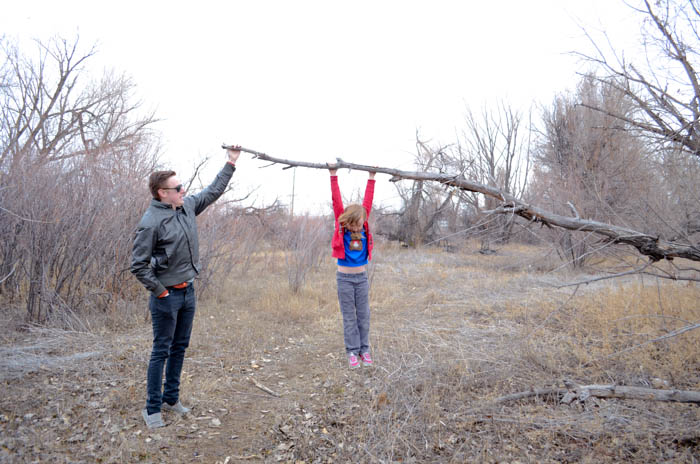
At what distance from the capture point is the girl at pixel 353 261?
4129 mm

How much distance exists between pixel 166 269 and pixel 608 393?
12.2 feet

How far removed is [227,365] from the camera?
461 cm

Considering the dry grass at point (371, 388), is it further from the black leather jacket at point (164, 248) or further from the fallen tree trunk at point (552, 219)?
the black leather jacket at point (164, 248)

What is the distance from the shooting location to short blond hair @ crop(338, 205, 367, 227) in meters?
4.08

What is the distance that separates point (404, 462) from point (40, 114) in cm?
1140

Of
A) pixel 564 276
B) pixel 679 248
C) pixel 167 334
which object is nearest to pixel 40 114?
pixel 167 334

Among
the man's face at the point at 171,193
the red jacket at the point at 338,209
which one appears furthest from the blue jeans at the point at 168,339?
the red jacket at the point at 338,209

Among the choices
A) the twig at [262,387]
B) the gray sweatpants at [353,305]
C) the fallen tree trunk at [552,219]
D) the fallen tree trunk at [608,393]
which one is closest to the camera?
the fallen tree trunk at [608,393]

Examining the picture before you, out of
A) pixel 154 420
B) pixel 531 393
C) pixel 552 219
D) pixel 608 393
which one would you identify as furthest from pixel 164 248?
pixel 608 393

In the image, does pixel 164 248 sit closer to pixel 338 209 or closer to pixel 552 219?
pixel 338 209

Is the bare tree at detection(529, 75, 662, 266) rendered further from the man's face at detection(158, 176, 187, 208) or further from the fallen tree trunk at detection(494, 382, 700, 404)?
the man's face at detection(158, 176, 187, 208)

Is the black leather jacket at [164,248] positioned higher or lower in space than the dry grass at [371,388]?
higher

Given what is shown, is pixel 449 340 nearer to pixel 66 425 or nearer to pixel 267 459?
pixel 267 459

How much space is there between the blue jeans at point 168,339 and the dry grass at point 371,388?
0.24 meters
